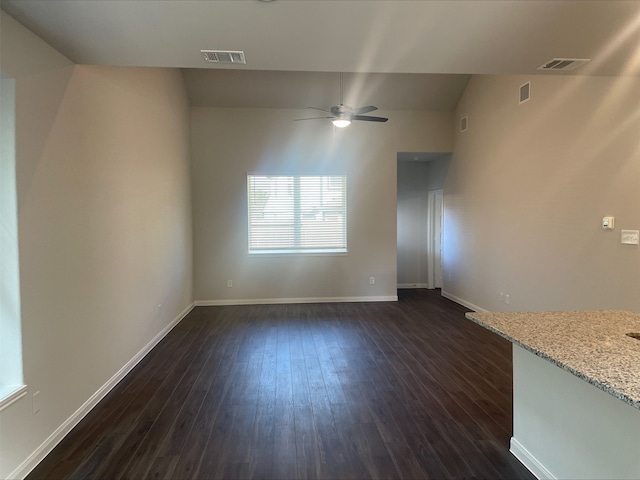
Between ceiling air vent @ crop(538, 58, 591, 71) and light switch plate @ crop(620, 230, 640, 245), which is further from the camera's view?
light switch plate @ crop(620, 230, 640, 245)

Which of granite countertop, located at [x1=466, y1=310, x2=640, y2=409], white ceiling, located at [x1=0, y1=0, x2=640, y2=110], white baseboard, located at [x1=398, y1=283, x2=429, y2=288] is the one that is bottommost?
white baseboard, located at [x1=398, y1=283, x2=429, y2=288]

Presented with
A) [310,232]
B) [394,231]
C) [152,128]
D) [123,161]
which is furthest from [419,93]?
[123,161]

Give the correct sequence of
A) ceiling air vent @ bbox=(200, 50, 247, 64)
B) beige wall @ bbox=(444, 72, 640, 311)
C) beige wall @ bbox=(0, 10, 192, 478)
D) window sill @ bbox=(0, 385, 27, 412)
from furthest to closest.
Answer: beige wall @ bbox=(444, 72, 640, 311) < ceiling air vent @ bbox=(200, 50, 247, 64) < beige wall @ bbox=(0, 10, 192, 478) < window sill @ bbox=(0, 385, 27, 412)

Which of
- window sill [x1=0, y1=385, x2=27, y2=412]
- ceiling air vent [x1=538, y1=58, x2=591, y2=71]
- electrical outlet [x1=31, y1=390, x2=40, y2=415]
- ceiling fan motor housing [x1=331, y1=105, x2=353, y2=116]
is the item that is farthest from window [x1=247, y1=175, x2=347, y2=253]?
window sill [x1=0, y1=385, x2=27, y2=412]

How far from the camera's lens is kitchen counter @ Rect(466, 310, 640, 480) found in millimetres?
1402

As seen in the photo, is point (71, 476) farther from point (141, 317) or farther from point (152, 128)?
point (152, 128)

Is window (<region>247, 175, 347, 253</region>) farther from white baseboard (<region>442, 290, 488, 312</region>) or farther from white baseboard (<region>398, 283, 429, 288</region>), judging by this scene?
white baseboard (<region>442, 290, 488, 312</region>)

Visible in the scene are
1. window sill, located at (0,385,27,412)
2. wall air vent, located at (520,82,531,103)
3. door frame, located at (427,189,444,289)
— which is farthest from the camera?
door frame, located at (427,189,444,289)

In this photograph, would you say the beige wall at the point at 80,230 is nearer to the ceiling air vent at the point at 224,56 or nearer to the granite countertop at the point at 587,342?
the ceiling air vent at the point at 224,56

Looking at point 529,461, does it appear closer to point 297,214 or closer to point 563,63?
point 563,63

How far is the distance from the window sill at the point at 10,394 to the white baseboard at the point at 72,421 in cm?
41

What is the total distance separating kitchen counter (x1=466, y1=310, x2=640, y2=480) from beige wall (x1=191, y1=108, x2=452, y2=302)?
14.7ft

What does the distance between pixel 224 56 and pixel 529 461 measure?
11.1 ft

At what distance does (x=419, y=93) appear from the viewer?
6105 mm
